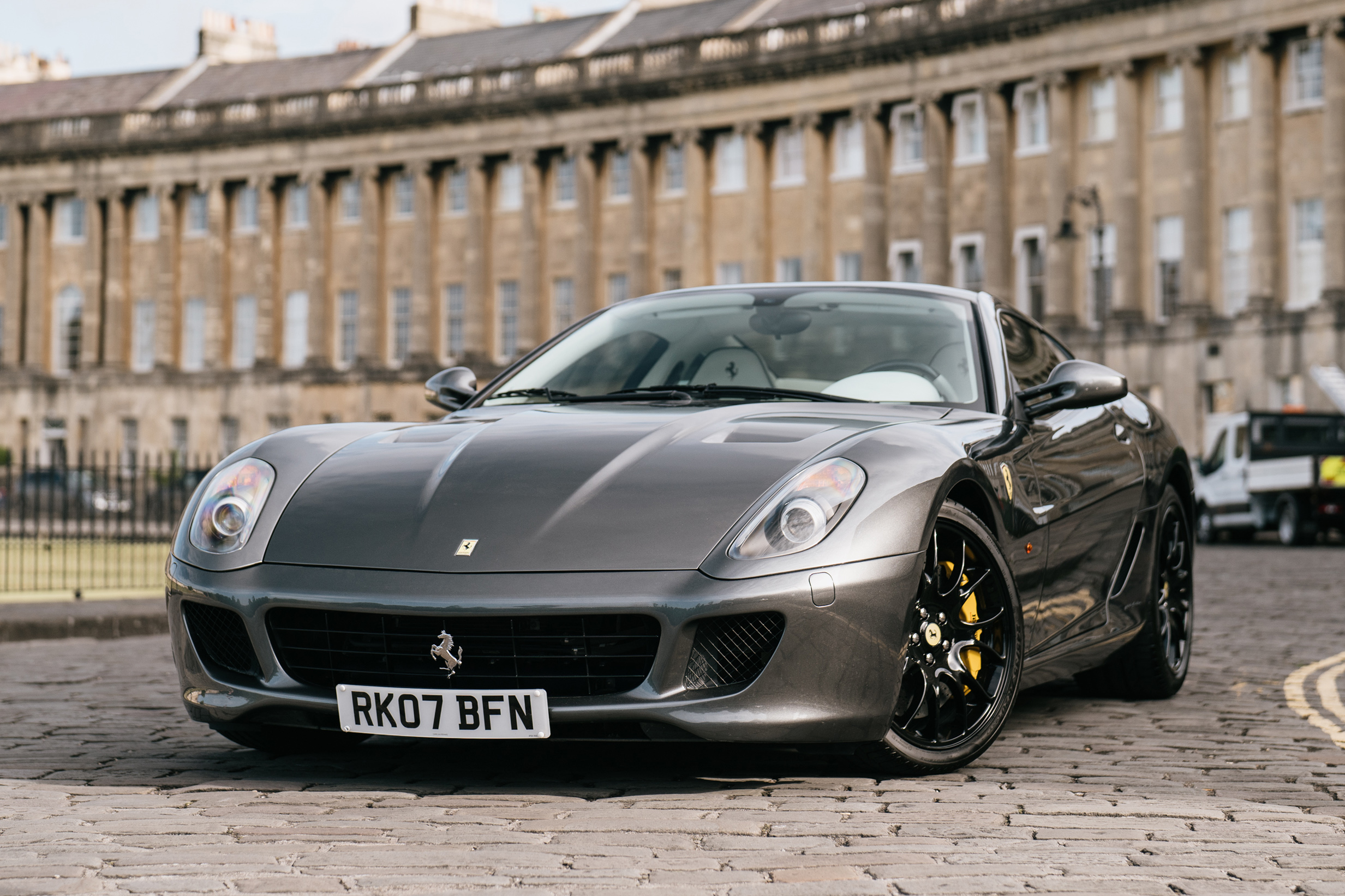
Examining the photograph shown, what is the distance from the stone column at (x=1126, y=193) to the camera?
1912 inches

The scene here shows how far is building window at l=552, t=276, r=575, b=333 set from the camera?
65312 mm

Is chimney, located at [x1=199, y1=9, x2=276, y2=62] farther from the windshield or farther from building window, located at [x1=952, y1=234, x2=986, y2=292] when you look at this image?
the windshield

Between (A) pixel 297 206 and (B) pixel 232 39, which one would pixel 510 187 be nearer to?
(A) pixel 297 206

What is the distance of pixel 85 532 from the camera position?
2673cm

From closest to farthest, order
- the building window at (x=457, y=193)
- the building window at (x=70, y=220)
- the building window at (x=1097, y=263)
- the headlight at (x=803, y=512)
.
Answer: the headlight at (x=803, y=512) → the building window at (x=1097, y=263) → the building window at (x=457, y=193) → the building window at (x=70, y=220)

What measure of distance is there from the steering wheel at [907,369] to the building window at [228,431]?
223 ft

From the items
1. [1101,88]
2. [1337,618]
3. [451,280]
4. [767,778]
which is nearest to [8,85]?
[451,280]

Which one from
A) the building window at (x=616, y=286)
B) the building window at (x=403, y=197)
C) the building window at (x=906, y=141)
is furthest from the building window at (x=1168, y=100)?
the building window at (x=403, y=197)

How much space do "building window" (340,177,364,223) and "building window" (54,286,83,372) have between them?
13821mm

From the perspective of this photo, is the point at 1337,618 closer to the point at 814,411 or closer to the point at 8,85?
the point at 814,411

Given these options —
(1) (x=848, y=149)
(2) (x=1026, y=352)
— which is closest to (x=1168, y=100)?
(1) (x=848, y=149)

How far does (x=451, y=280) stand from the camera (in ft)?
223

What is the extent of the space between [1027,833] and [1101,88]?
48.6 metres

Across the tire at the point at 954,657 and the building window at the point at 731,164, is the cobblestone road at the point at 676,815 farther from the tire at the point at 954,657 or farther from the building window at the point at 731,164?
the building window at the point at 731,164
